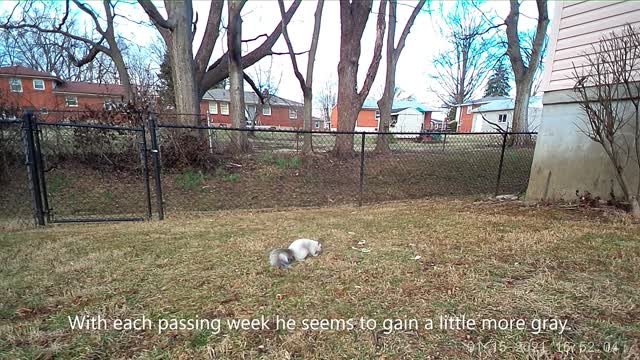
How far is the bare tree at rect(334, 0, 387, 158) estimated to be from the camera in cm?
824

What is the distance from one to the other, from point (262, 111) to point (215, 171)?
2672 centimetres

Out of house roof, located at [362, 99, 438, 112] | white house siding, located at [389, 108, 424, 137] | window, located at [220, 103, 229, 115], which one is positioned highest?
house roof, located at [362, 99, 438, 112]

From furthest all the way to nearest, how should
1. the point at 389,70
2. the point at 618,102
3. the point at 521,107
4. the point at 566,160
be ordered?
1. the point at 521,107
2. the point at 389,70
3. the point at 566,160
4. the point at 618,102

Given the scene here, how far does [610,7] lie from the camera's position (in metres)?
3.46

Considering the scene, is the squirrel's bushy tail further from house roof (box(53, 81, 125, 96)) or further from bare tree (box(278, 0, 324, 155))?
house roof (box(53, 81, 125, 96))

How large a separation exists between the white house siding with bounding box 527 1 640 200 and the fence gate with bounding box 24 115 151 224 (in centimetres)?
603

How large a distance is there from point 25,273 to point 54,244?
28.6 inches

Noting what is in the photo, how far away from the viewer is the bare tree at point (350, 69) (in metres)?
8.24

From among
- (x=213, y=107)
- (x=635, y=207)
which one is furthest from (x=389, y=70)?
(x=213, y=107)

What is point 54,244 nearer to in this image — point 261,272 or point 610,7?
point 261,272

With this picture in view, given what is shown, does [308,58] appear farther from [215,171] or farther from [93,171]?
[93,171]

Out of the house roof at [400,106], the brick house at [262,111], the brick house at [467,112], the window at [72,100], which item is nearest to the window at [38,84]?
the window at [72,100]

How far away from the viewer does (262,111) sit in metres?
32.7

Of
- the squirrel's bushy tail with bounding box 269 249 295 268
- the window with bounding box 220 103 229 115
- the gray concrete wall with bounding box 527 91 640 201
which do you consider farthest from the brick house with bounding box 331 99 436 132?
the squirrel's bushy tail with bounding box 269 249 295 268
